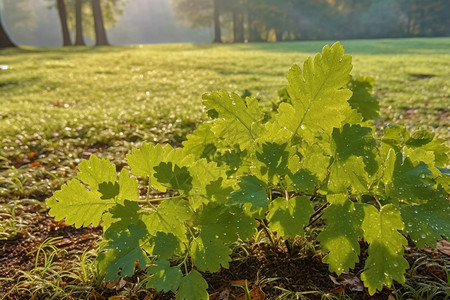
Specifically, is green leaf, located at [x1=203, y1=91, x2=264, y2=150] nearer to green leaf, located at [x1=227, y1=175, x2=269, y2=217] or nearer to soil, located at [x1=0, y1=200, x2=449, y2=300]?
green leaf, located at [x1=227, y1=175, x2=269, y2=217]

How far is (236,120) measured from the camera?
1483 millimetres

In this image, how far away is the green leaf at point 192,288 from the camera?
47.1 inches

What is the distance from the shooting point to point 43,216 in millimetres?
2643

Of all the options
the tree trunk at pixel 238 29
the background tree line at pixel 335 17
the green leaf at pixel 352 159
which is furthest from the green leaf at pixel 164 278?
the background tree line at pixel 335 17

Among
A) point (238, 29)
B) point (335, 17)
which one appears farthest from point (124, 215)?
point (335, 17)

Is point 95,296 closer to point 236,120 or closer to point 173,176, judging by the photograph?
point 173,176

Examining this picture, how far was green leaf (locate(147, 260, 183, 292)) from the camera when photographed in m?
1.18

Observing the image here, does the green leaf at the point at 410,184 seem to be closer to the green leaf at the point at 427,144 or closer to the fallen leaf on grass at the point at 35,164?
the green leaf at the point at 427,144

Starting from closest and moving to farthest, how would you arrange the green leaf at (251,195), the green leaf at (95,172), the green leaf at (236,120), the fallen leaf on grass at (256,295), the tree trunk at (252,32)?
the green leaf at (251,195)
the green leaf at (95,172)
the green leaf at (236,120)
the fallen leaf on grass at (256,295)
the tree trunk at (252,32)

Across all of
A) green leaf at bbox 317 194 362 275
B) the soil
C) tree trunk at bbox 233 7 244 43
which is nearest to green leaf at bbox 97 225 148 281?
the soil

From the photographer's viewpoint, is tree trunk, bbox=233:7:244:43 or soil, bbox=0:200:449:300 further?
tree trunk, bbox=233:7:244:43

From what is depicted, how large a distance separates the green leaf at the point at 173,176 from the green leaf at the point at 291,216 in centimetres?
32

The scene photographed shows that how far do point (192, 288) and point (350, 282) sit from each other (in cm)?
80

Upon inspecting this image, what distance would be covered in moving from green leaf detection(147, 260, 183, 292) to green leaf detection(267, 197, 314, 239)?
14.0 inches
